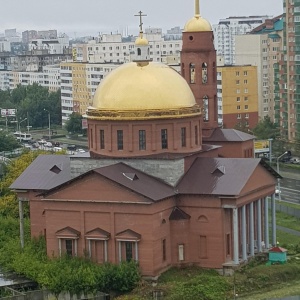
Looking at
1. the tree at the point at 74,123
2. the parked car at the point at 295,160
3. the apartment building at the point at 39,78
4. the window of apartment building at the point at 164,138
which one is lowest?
the parked car at the point at 295,160

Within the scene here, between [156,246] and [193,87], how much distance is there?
1645cm

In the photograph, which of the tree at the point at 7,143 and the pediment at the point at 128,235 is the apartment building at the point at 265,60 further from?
the pediment at the point at 128,235

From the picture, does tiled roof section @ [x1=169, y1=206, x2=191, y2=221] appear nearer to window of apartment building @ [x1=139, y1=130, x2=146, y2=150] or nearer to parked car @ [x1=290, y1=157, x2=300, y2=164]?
window of apartment building @ [x1=139, y1=130, x2=146, y2=150]

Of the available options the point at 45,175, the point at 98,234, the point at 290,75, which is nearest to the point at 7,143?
the point at 290,75

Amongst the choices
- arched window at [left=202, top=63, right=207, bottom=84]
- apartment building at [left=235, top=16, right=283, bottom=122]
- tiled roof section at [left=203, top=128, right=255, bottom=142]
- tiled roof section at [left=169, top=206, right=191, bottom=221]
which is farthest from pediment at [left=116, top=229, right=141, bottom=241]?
apartment building at [left=235, top=16, right=283, bottom=122]

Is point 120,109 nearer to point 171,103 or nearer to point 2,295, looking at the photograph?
point 171,103

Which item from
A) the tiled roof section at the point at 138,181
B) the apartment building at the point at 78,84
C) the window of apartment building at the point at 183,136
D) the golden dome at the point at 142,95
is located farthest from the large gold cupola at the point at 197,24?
the apartment building at the point at 78,84

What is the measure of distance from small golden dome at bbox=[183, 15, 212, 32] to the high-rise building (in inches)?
1503

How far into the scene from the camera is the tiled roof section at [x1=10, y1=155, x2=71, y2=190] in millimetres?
61469

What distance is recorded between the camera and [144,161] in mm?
58688

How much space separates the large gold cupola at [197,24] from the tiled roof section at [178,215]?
50.0ft

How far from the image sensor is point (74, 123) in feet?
438

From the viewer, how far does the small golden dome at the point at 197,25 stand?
69.2 metres

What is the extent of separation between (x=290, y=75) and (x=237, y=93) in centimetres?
1017
